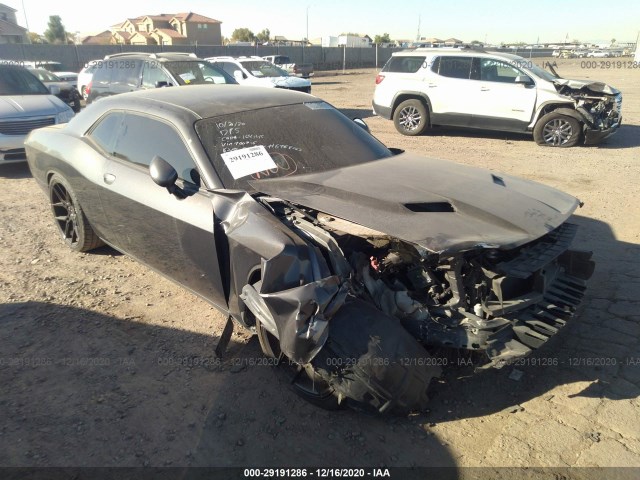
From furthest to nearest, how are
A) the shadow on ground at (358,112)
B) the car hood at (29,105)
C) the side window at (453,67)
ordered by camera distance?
the shadow on ground at (358,112), the side window at (453,67), the car hood at (29,105)

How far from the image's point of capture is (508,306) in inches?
100

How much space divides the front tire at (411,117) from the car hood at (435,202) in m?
7.63

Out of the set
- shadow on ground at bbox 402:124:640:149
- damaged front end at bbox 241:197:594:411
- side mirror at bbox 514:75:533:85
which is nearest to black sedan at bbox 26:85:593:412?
damaged front end at bbox 241:197:594:411

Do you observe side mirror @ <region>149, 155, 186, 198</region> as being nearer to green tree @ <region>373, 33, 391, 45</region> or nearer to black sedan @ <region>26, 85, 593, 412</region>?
black sedan @ <region>26, 85, 593, 412</region>

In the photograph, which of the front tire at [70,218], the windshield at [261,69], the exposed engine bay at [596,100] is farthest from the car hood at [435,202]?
the windshield at [261,69]

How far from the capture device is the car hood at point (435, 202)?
98.3 inches

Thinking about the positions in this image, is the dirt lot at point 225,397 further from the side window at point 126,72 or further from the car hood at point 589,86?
the side window at point 126,72

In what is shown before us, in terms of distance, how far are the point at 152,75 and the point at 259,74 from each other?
6840 millimetres

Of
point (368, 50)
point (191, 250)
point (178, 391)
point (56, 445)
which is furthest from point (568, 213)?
point (368, 50)

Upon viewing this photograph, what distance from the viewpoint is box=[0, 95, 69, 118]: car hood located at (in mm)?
7715

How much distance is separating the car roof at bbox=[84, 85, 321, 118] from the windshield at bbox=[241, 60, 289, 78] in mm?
12908

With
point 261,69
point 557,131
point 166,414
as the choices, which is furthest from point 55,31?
point 166,414

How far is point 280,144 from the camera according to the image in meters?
3.50

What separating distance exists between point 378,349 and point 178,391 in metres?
1.32
